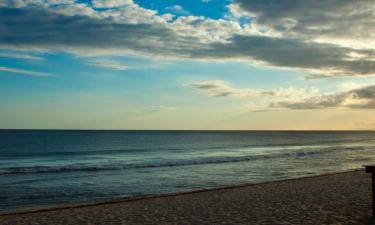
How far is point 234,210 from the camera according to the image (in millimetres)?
13047

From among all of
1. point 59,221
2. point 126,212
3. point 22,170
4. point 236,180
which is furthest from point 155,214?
point 22,170

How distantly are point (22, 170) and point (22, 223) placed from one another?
2100 cm

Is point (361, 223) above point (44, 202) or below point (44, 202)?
above

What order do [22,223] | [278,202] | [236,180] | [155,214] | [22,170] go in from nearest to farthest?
[22,223], [155,214], [278,202], [236,180], [22,170]

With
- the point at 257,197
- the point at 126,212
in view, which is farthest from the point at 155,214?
the point at 257,197

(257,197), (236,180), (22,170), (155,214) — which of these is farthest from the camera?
(22,170)

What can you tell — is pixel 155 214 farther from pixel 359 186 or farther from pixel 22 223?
pixel 359 186

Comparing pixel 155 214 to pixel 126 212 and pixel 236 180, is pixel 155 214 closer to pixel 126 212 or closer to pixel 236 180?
pixel 126 212

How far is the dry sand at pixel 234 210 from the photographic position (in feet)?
37.0

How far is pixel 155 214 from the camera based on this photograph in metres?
12.6

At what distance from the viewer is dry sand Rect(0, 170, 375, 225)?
11.3m

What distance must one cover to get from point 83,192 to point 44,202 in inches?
120

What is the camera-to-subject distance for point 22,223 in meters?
11.9

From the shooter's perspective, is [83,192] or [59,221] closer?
[59,221]
